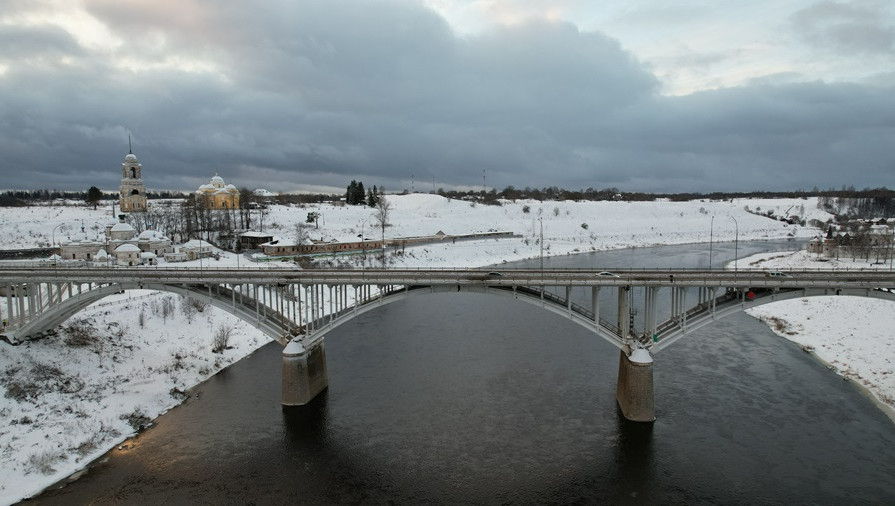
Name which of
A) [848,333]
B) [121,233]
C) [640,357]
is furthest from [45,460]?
[121,233]

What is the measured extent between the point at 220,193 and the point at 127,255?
58919 mm

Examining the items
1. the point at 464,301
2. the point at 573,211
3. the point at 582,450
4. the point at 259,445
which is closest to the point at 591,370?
the point at 582,450

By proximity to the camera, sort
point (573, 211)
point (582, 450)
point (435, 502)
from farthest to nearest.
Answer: point (573, 211), point (582, 450), point (435, 502)

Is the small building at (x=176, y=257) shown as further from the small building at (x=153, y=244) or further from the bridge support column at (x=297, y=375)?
the bridge support column at (x=297, y=375)

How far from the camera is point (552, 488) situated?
21.8 metres

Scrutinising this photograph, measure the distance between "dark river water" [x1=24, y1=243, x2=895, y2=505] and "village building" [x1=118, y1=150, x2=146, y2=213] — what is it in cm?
7168

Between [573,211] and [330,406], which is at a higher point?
[573,211]

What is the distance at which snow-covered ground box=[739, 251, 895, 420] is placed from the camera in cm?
3235

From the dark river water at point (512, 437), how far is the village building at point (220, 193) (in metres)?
84.4

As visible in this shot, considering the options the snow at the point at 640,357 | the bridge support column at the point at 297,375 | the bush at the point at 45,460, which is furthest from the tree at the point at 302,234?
the snow at the point at 640,357

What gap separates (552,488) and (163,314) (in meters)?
34.6

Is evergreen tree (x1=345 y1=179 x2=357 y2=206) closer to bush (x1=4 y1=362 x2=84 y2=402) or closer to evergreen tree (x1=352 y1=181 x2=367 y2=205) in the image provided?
evergreen tree (x1=352 y1=181 x2=367 y2=205)

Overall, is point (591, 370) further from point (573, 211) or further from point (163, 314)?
point (573, 211)

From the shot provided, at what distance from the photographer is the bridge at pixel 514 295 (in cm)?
2770
